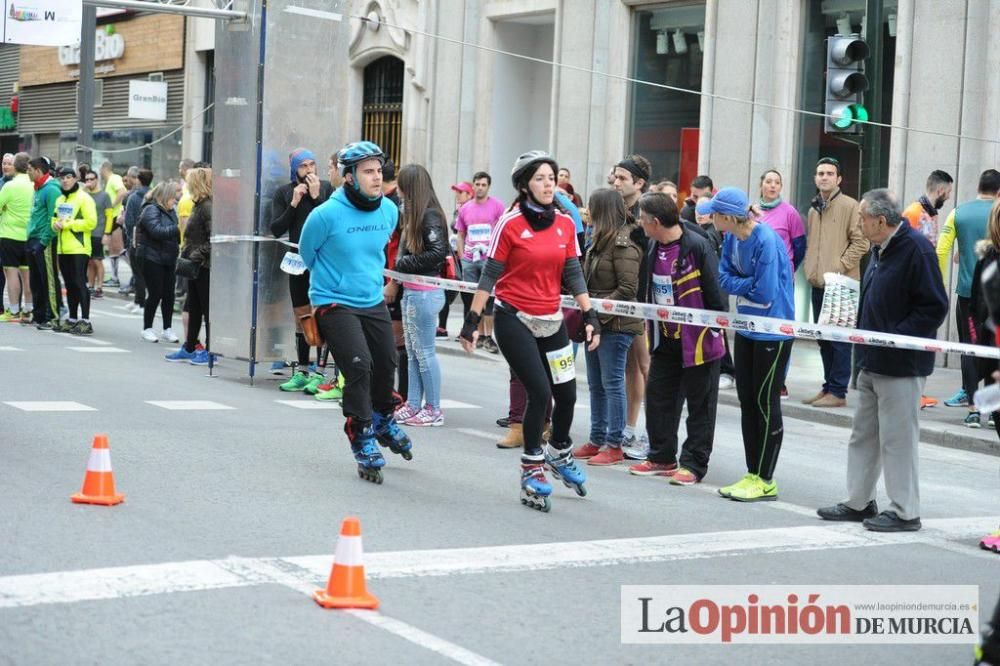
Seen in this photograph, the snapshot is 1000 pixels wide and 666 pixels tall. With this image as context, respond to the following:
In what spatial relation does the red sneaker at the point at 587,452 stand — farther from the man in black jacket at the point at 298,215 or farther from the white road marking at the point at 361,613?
the white road marking at the point at 361,613

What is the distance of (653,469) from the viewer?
9547 millimetres

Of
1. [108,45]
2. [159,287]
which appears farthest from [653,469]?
[108,45]

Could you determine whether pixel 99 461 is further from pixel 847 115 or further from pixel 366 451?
pixel 847 115

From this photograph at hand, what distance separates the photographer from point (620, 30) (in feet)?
69.9

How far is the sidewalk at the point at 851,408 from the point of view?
38.2 ft

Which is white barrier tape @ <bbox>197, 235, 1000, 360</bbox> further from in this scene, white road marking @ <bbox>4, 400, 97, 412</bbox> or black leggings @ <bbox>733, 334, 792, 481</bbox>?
white road marking @ <bbox>4, 400, 97, 412</bbox>

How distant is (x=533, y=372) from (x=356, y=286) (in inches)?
53.7

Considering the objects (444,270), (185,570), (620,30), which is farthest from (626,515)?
(620,30)

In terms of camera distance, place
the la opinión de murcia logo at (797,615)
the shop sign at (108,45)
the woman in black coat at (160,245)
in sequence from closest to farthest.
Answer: the la opinión de murcia logo at (797,615) < the woman in black coat at (160,245) < the shop sign at (108,45)

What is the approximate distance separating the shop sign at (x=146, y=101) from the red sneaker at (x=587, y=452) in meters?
22.8

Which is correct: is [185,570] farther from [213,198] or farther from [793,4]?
[793,4]

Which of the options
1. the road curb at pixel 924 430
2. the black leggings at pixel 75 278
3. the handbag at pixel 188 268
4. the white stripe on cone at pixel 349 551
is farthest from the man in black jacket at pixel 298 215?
the white stripe on cone at pixel 349 551

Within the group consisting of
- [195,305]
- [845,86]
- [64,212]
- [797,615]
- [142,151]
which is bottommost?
[797,615]

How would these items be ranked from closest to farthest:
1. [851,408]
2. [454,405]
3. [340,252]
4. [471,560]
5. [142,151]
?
[471,560] → [340,252] → [454,405] → [851,408] → [142,151]
